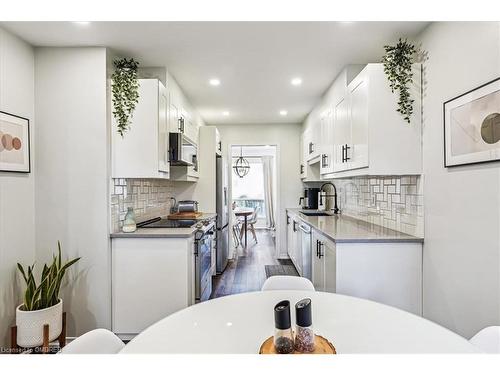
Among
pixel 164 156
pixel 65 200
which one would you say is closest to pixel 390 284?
pixel 164 156

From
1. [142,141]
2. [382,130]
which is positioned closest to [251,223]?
[142,141]

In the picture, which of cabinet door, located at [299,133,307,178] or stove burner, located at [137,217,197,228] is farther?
cabinet door, located at [299,133,307,178]

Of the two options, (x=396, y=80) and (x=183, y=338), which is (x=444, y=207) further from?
(x=183, y=338)

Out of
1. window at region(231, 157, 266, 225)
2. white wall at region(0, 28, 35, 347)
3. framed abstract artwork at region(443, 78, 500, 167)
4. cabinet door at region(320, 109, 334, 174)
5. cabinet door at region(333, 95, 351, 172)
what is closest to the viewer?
framed abstract artwork at region(443, 78, 500, 167)

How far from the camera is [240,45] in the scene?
7.39 ft

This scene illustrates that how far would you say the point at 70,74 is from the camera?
2234mm

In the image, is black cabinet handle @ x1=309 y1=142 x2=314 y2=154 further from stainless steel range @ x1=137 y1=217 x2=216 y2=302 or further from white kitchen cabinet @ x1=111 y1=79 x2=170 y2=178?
white kitchen cabinet @ x1=111 y1=79 x2=170 y2=178

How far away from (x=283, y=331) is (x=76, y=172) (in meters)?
2.15

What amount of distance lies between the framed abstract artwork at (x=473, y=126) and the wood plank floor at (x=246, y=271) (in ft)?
8.86

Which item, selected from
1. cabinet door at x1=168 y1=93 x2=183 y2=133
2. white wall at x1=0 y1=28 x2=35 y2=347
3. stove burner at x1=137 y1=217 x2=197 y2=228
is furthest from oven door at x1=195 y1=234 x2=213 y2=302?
white wall at x1=0 y1=28 x2=35 y2=347

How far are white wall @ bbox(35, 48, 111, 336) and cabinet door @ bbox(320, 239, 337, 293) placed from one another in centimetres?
181

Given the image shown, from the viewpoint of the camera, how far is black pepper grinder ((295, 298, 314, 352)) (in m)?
0.79

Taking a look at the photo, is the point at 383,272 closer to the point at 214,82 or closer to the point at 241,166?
the point at 214,82
